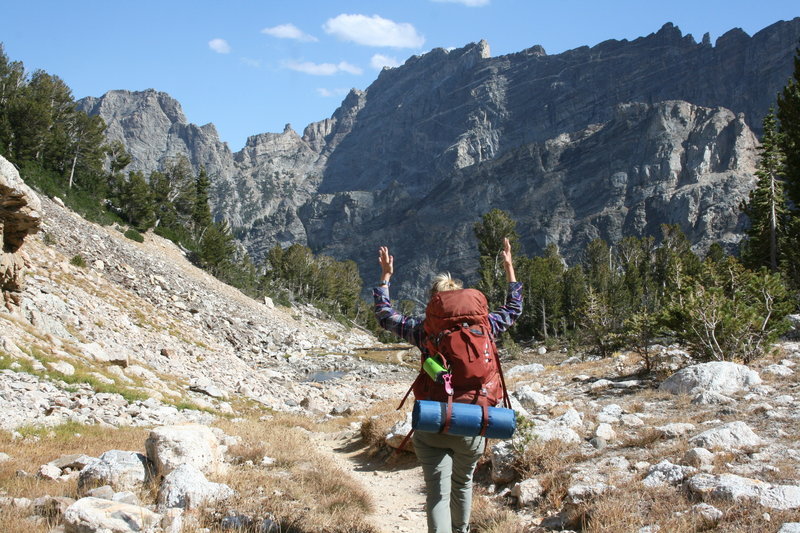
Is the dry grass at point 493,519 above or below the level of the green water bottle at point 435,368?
below

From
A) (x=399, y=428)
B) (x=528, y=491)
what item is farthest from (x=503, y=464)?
(x=399, y=428)

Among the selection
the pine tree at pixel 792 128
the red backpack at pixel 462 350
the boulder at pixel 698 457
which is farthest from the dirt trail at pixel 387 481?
the pine tree at pixel 792 128

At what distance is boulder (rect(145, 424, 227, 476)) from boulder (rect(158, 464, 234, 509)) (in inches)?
13.8

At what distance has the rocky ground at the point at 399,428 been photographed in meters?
4.79

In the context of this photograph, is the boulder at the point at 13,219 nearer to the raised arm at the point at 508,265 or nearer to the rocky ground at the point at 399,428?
the rocky ground at the point at 399,428

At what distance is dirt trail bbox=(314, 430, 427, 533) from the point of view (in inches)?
237

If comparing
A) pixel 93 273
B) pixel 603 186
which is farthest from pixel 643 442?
pixel 603 186

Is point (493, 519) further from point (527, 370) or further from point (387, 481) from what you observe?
point (527, 370)

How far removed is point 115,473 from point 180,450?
2.10ft

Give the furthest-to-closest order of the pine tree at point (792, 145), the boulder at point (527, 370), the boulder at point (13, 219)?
the pine tree at point (792, 145)
the boulder at point (527, 370)
the boulder at point (13, 219)

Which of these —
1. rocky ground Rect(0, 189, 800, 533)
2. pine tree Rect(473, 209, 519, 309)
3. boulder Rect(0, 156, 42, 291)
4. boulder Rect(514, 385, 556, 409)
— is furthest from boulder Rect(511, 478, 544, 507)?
pine tree Rect(473, 209, 519, 309)

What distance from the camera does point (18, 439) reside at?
23.9ft

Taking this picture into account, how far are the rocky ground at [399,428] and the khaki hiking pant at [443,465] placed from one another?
118 centimetres

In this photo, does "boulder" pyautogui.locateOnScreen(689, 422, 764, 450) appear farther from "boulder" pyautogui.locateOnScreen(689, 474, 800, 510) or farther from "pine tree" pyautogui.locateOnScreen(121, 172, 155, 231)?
"pine tree" pyautogui.locateOnScreen(121, 172, 155, 231)
